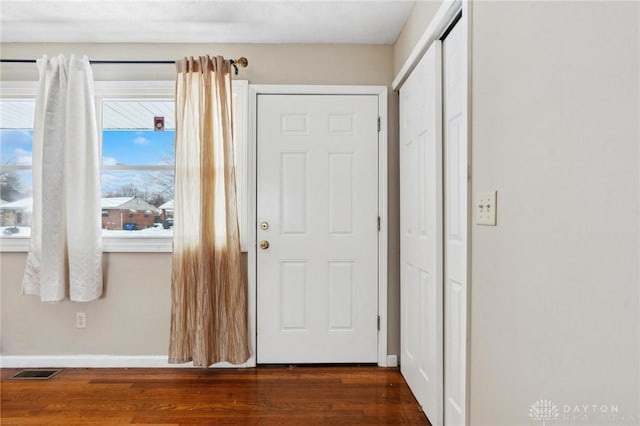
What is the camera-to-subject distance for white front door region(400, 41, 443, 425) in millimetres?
1964

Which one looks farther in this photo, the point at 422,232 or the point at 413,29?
the point at 413,29

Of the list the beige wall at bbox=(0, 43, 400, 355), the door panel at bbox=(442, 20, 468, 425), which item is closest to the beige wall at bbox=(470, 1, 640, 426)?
the door panel at bbox=(442, 20, 468, 425)

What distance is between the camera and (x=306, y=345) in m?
2.82

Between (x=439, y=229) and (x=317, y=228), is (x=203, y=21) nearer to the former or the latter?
Result: (x=317, y=228)

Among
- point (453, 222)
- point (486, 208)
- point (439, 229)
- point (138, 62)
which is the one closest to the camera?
point (486, 208)

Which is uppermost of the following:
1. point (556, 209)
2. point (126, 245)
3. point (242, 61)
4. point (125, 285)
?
point (242, 61)

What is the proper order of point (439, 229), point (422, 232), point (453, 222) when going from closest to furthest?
point (453, 222)
point (439, 229)
point (422, 232)

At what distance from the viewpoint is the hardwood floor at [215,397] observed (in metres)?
2.12

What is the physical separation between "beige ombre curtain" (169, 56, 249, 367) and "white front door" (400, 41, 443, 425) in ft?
3.76

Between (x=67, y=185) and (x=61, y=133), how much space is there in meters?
0.38

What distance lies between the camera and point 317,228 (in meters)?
2.81

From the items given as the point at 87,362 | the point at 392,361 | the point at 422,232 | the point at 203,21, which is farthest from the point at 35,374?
the point at 422,232

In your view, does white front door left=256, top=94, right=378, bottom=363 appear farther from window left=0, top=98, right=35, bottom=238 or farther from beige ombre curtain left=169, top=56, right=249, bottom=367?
window left=0, top=98, right=35, bottom=238

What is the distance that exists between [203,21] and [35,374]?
107 inches
